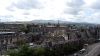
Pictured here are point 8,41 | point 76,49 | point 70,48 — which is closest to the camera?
point 70,48

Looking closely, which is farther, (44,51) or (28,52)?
(44,51)

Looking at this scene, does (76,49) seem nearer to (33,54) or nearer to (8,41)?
(8,41)

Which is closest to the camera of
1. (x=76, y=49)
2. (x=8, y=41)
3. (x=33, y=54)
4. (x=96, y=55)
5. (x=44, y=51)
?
(x=33, y=54)

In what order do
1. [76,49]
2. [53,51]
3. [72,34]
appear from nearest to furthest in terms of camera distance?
[53,51]
[76,49]
[72,34]

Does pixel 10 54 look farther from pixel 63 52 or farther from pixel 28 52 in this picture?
pixel 63 52

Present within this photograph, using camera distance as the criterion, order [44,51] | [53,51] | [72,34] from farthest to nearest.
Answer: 1. [72,34]
2. [53,51]
3. [44,51]

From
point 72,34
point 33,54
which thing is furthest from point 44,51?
point 72,34

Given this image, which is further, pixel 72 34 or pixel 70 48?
pixel 72 34

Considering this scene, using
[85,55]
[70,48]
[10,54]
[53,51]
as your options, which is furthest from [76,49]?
[10,54]
